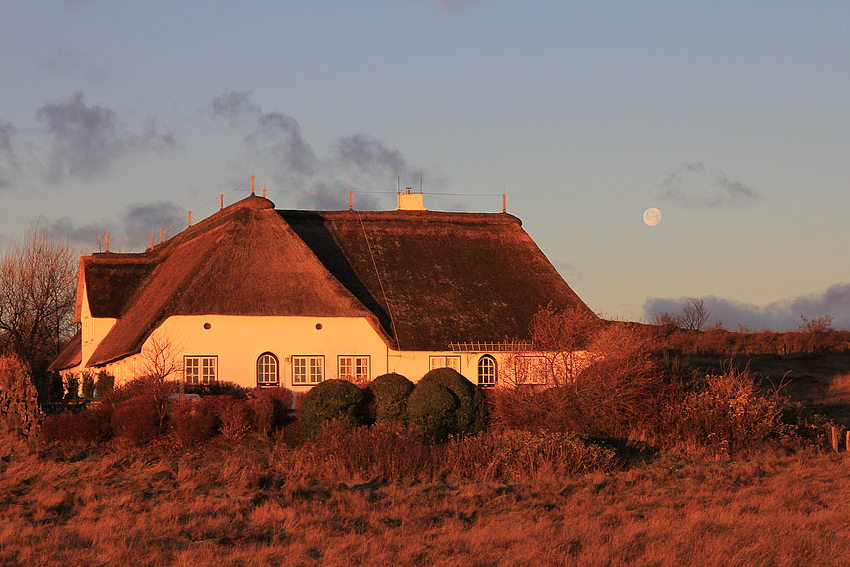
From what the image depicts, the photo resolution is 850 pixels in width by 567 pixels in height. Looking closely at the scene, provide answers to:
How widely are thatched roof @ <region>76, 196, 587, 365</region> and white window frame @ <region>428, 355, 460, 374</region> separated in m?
0.65

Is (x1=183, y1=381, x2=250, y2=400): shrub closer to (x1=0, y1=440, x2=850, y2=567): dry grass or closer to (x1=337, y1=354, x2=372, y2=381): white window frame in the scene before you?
(x1=337, y1=354, x2=372, y2=381): white window frame

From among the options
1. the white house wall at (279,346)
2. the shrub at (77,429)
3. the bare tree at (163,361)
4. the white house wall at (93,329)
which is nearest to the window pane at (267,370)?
the white house wall at (279,346)

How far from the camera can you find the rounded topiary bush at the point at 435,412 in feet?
75.8

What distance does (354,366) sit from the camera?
28.7 m

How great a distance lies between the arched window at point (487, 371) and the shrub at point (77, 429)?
12.2m

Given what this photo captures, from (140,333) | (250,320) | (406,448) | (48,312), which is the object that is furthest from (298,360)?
(48,312)

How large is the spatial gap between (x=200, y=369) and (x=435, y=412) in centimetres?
826

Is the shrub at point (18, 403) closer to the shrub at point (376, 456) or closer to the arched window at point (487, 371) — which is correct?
the shrub at point (376, 456)

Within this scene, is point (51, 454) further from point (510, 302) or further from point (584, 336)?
point (510, 302)

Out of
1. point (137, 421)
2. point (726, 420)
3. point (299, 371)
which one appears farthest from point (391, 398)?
point (726, 420)

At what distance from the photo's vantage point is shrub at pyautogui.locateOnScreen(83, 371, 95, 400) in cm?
3331

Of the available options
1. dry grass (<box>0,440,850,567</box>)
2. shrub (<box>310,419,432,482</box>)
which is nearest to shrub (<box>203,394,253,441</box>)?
dry grass (<box>0,440,850,567</box>)

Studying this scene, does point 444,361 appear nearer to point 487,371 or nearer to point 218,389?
point 487,371

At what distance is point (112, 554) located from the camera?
12.0 metres
